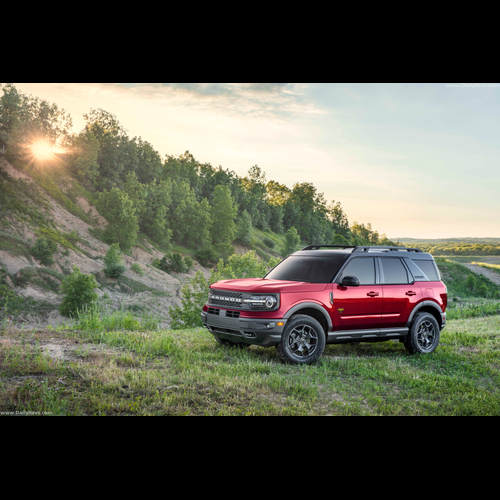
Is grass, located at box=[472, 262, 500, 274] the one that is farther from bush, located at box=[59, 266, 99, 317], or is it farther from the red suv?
the red suv

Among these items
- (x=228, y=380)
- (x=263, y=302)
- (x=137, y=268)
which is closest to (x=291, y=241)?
(x=137, y=268)

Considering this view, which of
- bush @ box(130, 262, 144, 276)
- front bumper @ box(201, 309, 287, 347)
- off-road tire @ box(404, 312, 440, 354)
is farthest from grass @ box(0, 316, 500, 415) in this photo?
bush @ box(130, 262, 144, 276)

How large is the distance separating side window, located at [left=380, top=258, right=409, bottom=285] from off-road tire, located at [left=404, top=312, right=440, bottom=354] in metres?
0.81

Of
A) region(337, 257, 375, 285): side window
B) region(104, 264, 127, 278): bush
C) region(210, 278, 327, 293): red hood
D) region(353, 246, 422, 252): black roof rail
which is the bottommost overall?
region(210, 278, 327, 293): red hood

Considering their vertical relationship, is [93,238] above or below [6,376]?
above

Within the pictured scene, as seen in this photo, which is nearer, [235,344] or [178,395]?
[178,395]

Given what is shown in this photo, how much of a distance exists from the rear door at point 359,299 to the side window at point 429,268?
128cm

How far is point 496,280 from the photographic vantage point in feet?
200

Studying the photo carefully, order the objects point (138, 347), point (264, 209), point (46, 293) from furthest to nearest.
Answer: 1. point (264, 209)
2. point (46, 293)
3. point (138, 347)

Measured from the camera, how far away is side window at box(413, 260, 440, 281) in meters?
9.26

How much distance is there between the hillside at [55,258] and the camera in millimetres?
38094

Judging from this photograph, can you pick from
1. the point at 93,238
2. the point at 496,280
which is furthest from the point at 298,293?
the point at 496,280

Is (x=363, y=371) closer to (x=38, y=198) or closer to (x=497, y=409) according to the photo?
(x=497, y=409)

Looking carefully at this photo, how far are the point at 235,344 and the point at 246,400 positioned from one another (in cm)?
317
